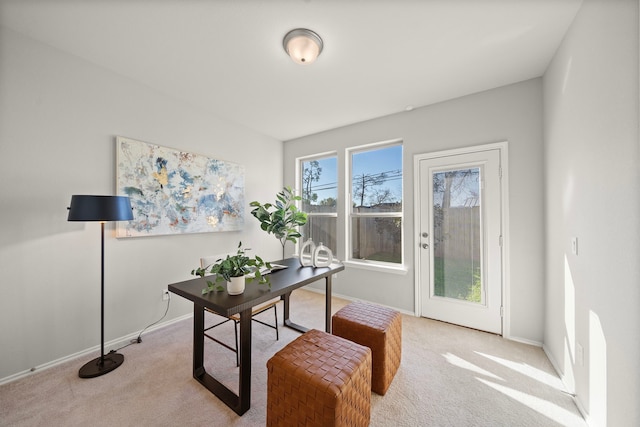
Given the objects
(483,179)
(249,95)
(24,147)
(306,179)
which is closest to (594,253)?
(483,179)

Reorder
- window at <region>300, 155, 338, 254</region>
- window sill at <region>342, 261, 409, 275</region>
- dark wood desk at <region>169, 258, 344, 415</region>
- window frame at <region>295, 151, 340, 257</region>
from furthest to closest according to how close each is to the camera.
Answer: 1. window at <region>300, 155, 338, 254</region>
2. window frame at <region>295, 151, 340, 257</region>
3. window sill at <region>342, 261, 409, 275</region>
4. dark wood desk at <region>169, 258, 344, 415</region>

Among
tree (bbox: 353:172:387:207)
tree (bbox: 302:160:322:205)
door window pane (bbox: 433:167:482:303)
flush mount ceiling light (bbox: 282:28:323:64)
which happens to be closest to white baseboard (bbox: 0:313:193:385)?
tree (bbox: 302:160:322:205)

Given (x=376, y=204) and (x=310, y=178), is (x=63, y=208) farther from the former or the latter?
(x=376, y=204)

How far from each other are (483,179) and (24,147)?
4147mm

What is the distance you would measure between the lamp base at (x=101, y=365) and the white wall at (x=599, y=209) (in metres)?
3.20

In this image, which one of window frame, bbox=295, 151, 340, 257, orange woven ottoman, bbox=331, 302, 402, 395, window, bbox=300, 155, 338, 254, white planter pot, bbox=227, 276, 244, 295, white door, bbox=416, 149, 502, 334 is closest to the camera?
white planter pot, bbox=227, 276, 244, 295

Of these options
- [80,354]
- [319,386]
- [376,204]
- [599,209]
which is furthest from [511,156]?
[80,354]

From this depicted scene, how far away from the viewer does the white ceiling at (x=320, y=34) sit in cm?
158

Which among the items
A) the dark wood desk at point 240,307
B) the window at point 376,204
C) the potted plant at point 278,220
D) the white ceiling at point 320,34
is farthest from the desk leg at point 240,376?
the window at point 376,204

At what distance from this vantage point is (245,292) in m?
1.64

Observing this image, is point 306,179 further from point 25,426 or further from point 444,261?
point 25,426

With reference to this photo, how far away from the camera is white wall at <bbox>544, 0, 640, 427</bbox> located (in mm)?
1072

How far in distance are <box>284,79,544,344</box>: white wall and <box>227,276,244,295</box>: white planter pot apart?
218 cm

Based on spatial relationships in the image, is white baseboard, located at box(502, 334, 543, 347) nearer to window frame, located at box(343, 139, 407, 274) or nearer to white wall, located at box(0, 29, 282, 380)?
window frame, located at box(343, 139, 407, 274)
